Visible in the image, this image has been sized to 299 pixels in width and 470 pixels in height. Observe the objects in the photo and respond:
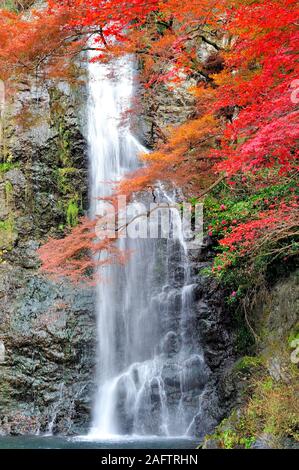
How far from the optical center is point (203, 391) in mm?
10609

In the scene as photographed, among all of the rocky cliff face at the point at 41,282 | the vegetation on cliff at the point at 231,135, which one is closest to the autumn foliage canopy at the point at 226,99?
the vegetation on cliff at the point at 231,135

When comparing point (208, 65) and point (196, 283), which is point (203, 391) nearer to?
point (196, 283)

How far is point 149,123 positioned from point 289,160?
24.4ft

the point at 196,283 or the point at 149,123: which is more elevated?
the point at 149,123

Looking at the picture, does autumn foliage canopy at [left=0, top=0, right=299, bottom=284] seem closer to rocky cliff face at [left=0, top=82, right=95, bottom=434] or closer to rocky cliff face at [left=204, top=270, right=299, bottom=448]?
rocky cliff face at [left=204, top=270, right=299, bottom=448]

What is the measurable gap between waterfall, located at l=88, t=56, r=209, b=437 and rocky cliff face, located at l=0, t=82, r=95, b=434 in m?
0.42

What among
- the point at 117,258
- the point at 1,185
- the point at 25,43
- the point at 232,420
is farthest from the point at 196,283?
the point at 25,43

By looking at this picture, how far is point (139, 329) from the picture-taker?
39.3 ft

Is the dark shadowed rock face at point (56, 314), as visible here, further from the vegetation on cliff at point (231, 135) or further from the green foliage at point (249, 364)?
the green foliage at point (249, 364)

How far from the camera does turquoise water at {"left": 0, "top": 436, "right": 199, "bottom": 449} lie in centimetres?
866

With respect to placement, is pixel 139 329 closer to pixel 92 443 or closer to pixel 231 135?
pixel 92 443

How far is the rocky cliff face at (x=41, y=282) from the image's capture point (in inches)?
437

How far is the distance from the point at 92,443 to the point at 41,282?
4728 mm

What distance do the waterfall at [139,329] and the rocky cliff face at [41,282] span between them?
42cm
